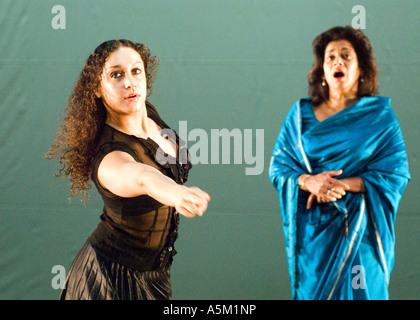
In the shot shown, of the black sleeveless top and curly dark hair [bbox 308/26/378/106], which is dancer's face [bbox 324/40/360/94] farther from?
the black sleeveless top

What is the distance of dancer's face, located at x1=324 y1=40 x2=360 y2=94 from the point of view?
7.19 feet

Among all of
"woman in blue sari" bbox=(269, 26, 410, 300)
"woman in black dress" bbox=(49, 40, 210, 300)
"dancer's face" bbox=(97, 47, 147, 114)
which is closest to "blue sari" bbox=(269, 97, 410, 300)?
"woman in blue sari" bbox=(269, 26, 410, 300)

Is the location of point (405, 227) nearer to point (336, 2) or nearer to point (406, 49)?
point (406, 49)

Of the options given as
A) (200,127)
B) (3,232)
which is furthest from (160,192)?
(3,232)

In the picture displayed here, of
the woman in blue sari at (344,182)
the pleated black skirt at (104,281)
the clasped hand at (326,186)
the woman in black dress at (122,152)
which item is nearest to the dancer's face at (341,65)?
the woman in blue sari at (344,182)

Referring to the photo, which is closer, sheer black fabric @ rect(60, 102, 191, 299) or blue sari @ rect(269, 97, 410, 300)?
sheer black fabric @ rect(60, 102, 191, 299)

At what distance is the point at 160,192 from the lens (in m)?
1.42

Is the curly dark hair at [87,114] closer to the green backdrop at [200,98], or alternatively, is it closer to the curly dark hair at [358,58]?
the curly dark hair at [358,58]

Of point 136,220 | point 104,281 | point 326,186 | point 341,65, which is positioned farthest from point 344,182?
point 104,281

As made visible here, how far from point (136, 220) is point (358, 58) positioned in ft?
3.56

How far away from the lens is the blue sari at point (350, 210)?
213 centimetres

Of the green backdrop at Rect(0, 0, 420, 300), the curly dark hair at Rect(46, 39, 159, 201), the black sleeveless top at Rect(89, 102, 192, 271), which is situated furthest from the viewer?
the green backdrop at Rect(0, 0, 420, 300)

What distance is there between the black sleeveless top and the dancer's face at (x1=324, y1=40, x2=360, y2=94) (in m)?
0.74

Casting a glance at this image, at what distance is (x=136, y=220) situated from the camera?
177cm
